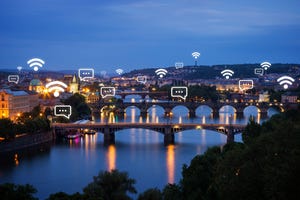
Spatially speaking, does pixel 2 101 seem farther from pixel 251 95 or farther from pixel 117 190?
pixel 251 95

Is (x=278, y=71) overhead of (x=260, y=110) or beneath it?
overhead

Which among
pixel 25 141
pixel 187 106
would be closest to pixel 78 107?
pixel 187 106

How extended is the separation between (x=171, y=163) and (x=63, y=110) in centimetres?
1450

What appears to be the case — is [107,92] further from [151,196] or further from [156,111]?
[151,196]

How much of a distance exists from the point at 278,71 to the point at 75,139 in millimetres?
77437

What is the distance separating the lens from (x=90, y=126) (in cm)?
2538

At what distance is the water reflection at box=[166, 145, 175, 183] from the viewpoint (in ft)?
53.9

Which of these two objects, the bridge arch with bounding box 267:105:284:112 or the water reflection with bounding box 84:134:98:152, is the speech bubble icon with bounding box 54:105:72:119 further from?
the bridge arch with bounding box 267:105:284:112

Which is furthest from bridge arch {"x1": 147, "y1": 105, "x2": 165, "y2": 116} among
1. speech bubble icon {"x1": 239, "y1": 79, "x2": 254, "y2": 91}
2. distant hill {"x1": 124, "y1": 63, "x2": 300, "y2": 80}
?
distant hill {"x1": 124, "y1": 63, "x2": 300, "y2": 80}

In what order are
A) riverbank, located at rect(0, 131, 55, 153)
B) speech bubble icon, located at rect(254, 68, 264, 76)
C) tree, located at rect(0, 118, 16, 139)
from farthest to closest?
1. speech bubble icon, located at rect(254, 68, 264, 76)
2. tree, located at rect(0, 118, 16, 139)
3. riverbank, located at rect(0, 131, 55, 153)

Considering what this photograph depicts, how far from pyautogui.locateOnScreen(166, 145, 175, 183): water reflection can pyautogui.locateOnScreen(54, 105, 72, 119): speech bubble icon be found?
999 centimetres

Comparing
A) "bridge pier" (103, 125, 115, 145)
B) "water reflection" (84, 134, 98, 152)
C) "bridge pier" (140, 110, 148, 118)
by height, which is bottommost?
"water reflection" (84, 134, 98, 152)

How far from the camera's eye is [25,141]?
2244cm

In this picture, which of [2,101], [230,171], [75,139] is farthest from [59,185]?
[2,101]
